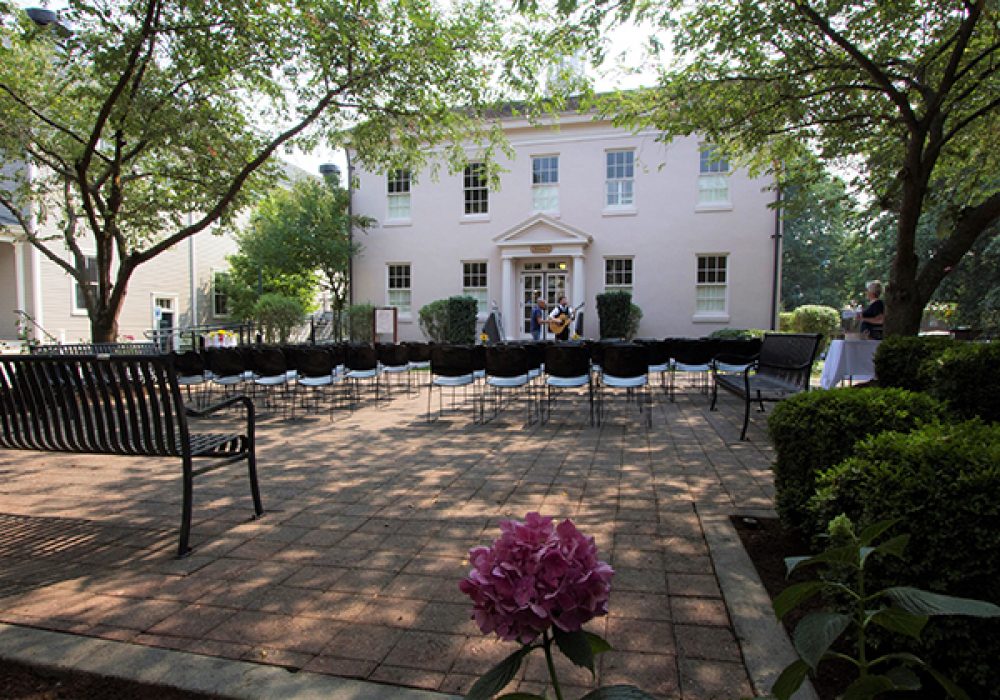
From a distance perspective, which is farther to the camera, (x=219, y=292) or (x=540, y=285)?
(x=219, y=292)

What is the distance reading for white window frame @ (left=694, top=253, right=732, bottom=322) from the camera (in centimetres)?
1809

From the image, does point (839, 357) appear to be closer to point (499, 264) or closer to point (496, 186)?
point (496, 186)

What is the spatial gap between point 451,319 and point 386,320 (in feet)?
7.83

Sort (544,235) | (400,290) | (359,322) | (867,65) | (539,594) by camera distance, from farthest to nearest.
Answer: (400,290)
(359,322)
(544,235)
(867,65)
(539,594)

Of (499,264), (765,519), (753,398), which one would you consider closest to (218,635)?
(765,519)

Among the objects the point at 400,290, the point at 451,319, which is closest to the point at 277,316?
the point at 400,290

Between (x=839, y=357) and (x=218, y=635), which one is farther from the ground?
(x=839, y=357)

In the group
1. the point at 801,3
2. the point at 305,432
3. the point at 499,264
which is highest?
the point at 801,3

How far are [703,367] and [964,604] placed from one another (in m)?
8.28

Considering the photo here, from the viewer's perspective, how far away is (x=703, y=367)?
9.03 m

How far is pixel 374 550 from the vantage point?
3289mm

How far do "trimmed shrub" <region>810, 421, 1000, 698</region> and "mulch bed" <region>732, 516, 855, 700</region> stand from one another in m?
0.33

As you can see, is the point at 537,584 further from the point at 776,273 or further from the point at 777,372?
the point at 776,273

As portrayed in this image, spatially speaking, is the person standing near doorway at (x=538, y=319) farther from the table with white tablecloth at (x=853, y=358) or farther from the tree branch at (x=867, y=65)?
the tree branch at (x=867, y=65)
